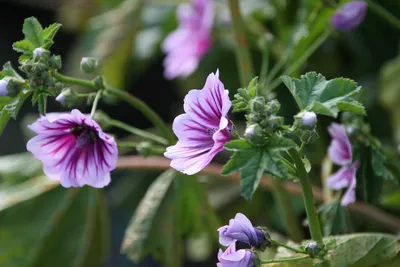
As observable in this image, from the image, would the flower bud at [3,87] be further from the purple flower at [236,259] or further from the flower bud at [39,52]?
the purple flower at [236,259]

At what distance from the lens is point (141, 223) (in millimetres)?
889

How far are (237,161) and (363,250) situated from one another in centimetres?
23

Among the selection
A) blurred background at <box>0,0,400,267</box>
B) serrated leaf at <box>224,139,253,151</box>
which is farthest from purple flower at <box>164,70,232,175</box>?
blurred background at <box>0,0,400,267</box>

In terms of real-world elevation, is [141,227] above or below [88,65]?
below

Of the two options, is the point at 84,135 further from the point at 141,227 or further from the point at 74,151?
the point at 141,227

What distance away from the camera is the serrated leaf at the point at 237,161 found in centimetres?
53

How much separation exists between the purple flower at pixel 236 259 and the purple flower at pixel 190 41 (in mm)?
552

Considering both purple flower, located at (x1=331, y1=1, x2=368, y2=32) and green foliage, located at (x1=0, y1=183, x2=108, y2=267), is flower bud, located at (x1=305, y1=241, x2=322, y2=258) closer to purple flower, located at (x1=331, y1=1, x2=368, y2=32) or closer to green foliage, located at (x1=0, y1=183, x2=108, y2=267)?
purple flower, located at (x1=331, y1=1, x2=368, y2=32)

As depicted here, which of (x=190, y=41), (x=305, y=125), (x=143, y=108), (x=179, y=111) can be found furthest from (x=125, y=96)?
(x=179, y=111)

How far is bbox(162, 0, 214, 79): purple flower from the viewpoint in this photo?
3.60 feet

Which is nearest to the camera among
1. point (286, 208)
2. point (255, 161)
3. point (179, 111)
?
point (255, 161)

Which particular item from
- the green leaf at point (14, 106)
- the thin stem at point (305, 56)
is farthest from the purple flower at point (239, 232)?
the thin stem at point (305, 56)

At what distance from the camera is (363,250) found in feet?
2.28

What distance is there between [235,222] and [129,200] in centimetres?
86
